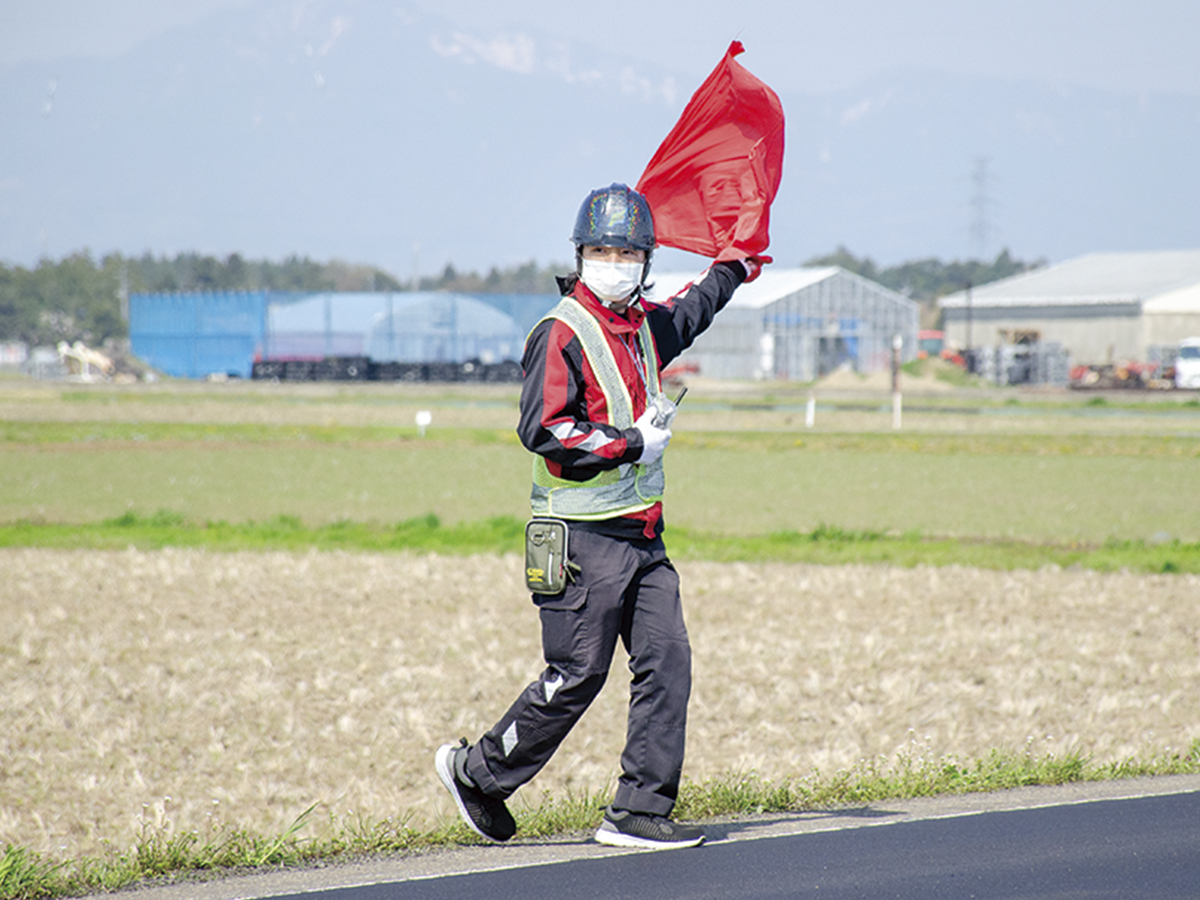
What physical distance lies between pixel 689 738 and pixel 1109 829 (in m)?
3.35

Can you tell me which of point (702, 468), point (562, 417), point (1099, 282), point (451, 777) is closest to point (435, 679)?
point (451, 777)

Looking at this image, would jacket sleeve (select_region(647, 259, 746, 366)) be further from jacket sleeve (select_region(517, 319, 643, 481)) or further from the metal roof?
the metal roof

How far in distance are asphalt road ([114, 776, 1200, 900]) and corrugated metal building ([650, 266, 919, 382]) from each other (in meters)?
76.2

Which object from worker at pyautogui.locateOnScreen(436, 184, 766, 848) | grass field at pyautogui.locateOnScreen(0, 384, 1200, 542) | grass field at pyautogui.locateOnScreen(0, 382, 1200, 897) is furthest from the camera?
grass field at pyautogui.locateOnScreen(0, 384, 1200, 542)

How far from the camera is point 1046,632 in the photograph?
11391 millimetres

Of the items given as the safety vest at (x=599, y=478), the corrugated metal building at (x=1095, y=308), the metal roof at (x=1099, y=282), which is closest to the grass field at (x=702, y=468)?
the safety vest at (x=599, y=478)

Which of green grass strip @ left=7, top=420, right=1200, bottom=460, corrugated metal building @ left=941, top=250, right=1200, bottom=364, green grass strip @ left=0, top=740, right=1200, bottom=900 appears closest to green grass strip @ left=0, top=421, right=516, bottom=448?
green grass strip @ left=7, top=420, right=1200, bottom=460

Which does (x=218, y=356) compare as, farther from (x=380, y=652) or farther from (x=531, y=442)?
(x=531, y=442)

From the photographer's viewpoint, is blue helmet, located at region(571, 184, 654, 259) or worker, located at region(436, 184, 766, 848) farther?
blue helmet, located at region(571, 184, 654, 259)

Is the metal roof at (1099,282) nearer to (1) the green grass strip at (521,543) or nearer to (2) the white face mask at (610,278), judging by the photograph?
(1) the green grass strip at (521,543)

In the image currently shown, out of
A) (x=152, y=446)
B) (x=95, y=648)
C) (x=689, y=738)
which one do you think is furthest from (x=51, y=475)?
(x=689, y=738)

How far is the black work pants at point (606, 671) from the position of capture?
5.09m

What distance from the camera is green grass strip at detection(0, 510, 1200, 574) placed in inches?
625

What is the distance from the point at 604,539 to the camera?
5.10 m
